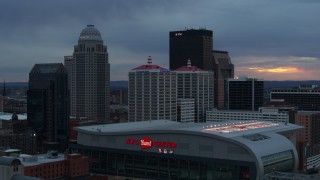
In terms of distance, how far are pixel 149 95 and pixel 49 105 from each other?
102 ft

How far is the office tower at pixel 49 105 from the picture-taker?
506 ft

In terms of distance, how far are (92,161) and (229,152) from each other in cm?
2891

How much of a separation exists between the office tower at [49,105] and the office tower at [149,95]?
21.2m

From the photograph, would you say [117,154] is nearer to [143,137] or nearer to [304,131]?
[143,137]

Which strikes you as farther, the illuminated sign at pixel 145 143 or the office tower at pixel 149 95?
the office tower at pixel 149 95

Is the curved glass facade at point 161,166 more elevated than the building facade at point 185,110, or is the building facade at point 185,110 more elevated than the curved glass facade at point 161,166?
the building facade at point 185,110

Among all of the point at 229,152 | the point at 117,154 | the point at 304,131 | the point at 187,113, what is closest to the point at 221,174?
the point at 229,152

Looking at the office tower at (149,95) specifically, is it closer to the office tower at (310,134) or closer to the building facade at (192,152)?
the office tower at (310,134)

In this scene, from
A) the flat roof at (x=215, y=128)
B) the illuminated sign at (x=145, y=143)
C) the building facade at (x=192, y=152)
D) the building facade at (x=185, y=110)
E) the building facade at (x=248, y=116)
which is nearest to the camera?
the building facade at (x=192, y=152)

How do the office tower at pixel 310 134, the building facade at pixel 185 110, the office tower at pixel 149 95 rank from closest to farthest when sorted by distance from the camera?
the office tower at pixel 310 134 < the office tower at pixel 149 95 < the building facade at pixel 185 110

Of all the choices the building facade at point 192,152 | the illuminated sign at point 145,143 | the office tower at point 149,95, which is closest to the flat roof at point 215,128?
the building facade at point 192,152

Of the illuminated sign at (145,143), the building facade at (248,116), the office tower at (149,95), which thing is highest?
the office tower at (149,95)

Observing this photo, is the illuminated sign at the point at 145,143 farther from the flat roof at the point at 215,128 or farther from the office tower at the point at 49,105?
the office tower at the point at 49,105

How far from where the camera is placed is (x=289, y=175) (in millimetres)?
74875
